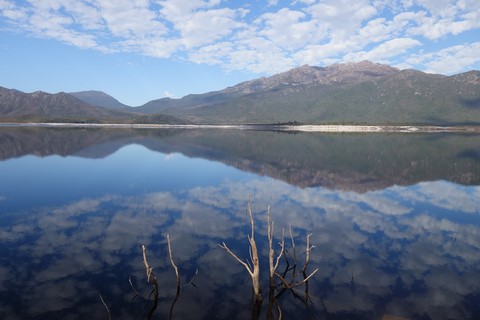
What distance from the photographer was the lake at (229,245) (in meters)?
16.2

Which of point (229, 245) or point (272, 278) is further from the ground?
point (272, 278)

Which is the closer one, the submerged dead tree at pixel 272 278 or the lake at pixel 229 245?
the submerged dead tree at pixel 272 278

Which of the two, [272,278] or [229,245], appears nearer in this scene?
[272,278]

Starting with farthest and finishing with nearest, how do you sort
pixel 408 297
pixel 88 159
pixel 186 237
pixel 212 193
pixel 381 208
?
pixel 88 159 < pixel 212 193 < pixel 381 208 < pixel 186 237 < pixel 408 297

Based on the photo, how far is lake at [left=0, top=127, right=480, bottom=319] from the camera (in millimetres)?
16250

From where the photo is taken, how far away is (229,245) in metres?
23.9

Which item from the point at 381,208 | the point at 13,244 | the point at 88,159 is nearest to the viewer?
the point at 13,244

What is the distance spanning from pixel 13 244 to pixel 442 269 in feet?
88.6

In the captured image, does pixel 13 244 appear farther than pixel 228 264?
Yes

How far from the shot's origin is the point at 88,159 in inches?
2753

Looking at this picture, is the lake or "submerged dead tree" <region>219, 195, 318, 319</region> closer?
"submerged dead tree" <region>219, 195, 318, 319</region>

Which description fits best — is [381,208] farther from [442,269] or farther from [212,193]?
[212,193]

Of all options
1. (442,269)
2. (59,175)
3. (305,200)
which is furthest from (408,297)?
(59,175)

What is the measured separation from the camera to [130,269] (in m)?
19.6
